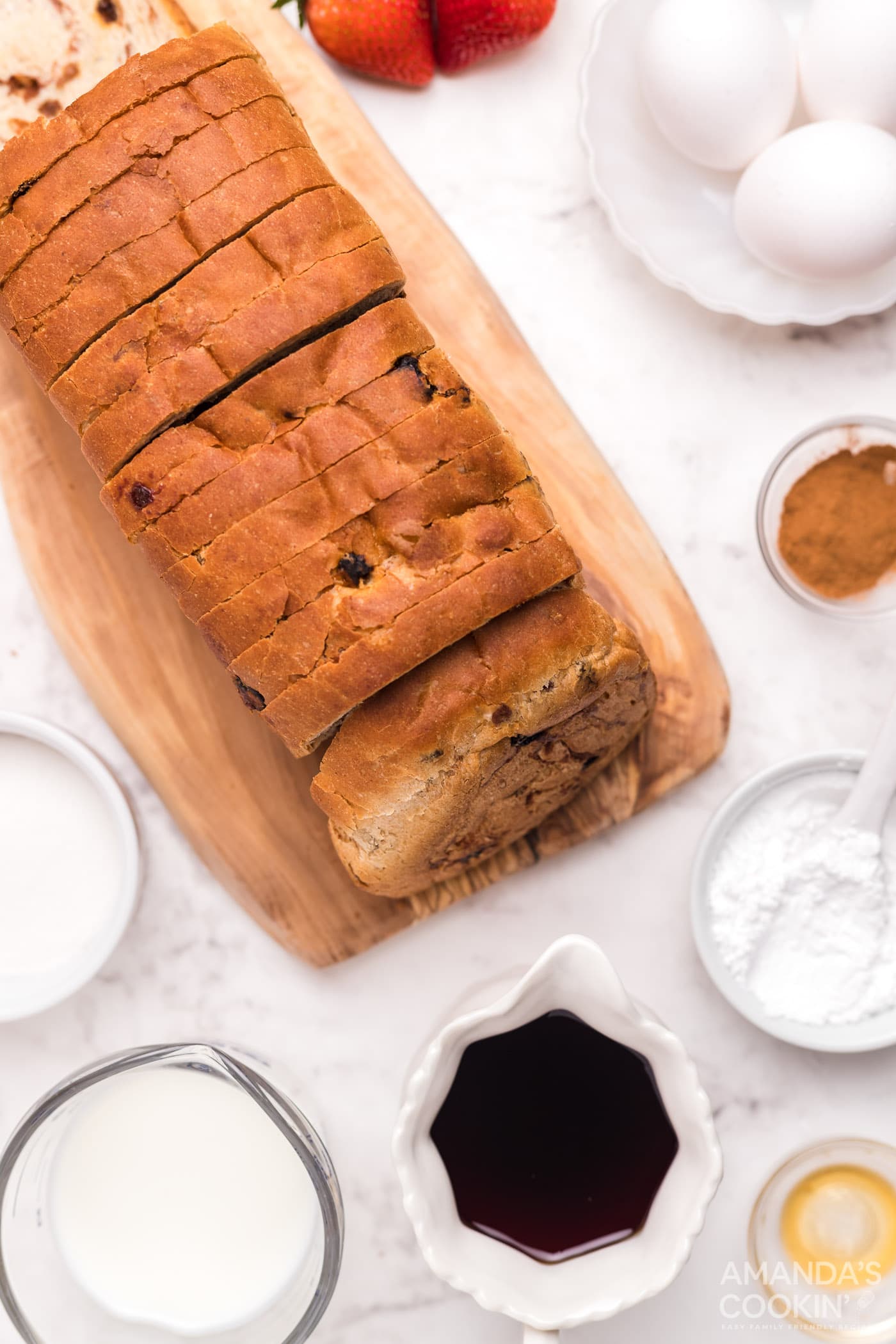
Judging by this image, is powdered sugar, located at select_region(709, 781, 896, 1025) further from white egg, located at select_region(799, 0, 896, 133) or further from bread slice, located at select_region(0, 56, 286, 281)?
bread slice, located at select_region(0, 56, 286, 281)

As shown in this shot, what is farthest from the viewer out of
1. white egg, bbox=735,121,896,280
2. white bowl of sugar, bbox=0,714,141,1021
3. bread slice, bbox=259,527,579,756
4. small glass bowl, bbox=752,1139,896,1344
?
white bowl of sugar, bbox=0,714,141,1021

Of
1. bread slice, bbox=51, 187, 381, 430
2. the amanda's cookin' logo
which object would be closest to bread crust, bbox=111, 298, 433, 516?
bread slice, bbox=51, 187, 381, 430

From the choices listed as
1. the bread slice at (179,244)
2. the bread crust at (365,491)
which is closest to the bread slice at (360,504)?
the bread crust at (365,491)

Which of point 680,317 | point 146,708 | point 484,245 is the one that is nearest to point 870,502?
point 680,317

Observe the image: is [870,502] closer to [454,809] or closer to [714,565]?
[714,565]

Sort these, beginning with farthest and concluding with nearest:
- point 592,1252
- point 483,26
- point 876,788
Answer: point 483,26, point 876,788, point 592,1252

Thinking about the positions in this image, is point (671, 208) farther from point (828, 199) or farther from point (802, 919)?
point (802, 919)

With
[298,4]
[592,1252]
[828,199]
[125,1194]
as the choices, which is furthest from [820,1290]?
[298,4]
